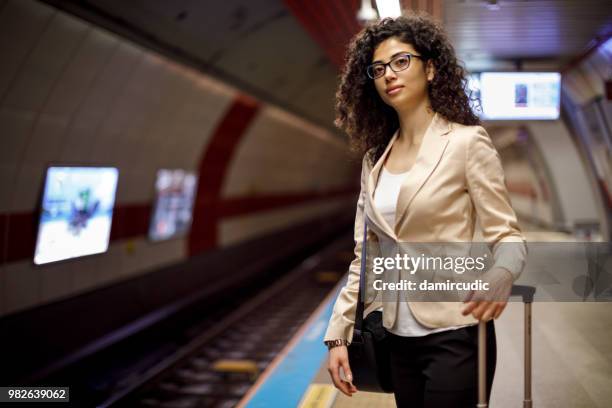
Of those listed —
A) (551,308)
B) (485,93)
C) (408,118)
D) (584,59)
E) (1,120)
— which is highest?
(584,59)

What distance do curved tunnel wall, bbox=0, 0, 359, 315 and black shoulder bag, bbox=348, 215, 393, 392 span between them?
3.09ft

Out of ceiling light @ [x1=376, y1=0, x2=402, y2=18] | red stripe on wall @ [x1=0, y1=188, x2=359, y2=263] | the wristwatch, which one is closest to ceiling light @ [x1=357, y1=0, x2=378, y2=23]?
ceiling light @ [x1=376, y1=0, x2=402, y2=18]

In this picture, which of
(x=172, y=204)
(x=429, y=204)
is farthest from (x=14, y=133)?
(x=429, y=204)

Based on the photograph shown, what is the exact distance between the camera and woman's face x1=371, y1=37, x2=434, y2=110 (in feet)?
6.89

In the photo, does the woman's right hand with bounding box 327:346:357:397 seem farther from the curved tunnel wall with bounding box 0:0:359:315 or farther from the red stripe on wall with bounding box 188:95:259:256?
the red stripe on wall with bounding box 188:95:259:256

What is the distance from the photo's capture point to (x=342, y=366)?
213 centimetres

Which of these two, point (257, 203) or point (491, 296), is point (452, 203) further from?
point (257, 203)

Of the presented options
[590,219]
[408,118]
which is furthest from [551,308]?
[590,219]

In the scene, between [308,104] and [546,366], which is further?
[308,104]

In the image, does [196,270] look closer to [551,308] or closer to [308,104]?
[308,104]

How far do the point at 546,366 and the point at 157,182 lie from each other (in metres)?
8.39

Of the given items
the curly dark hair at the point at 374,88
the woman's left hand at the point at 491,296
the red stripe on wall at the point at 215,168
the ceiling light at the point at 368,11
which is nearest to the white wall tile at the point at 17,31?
the ceiling light at the point at 368,11

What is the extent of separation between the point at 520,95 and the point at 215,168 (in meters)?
7.97

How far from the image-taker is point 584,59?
909 centimetres
